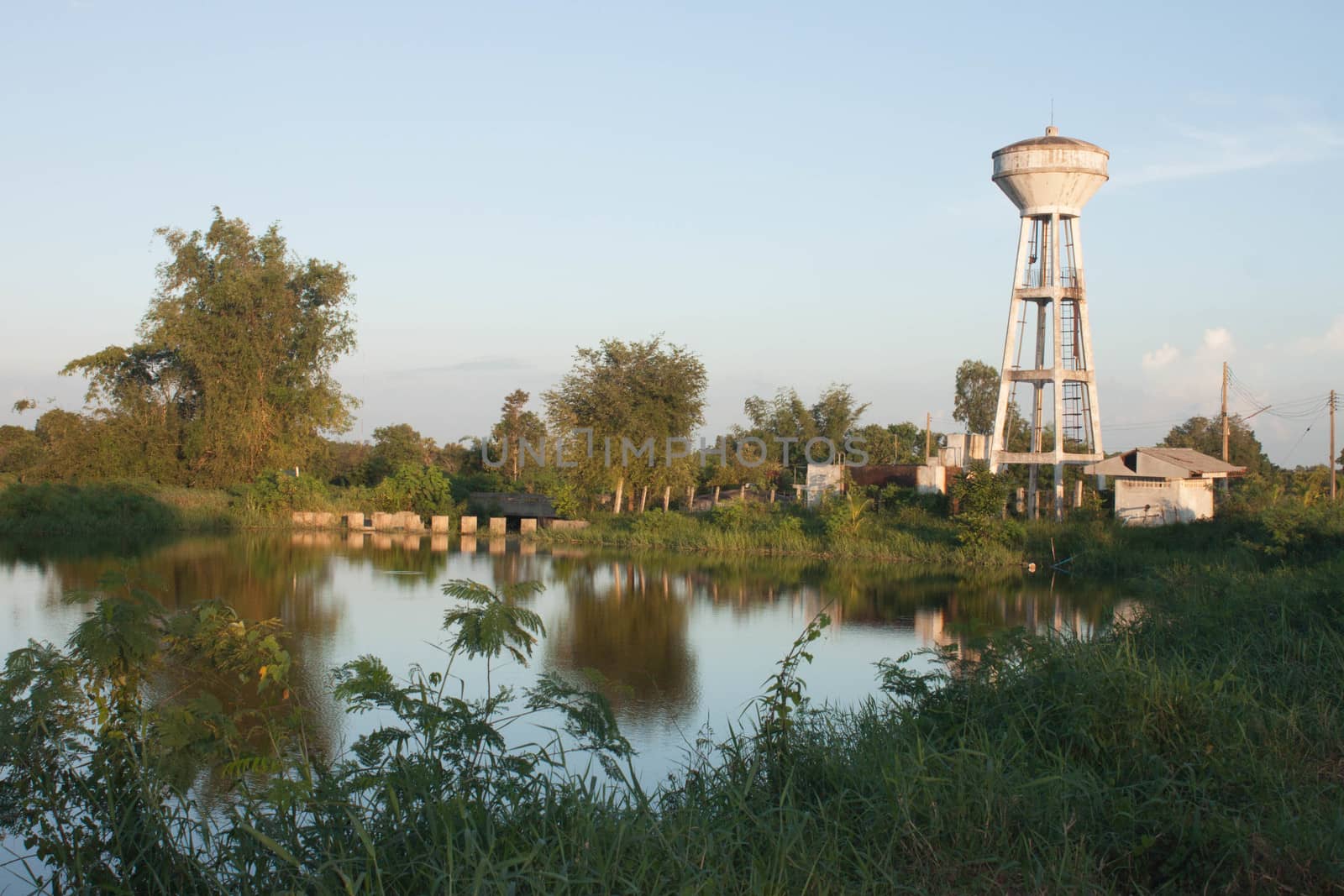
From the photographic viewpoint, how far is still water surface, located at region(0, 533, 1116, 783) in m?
10.7

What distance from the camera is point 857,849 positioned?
487cm

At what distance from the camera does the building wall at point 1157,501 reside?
26734 mm

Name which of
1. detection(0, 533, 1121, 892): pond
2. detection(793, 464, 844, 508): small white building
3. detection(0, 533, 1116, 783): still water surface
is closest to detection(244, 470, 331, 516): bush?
detection(0, 533, 1121, 892): pond

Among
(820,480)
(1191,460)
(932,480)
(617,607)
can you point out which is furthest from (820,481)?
(617,607)

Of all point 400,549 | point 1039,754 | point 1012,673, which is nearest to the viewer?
point 1039,754

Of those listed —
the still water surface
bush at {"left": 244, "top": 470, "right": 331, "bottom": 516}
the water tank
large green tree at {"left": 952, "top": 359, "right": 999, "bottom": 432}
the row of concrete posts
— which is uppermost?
the water tank

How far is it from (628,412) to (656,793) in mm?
27288

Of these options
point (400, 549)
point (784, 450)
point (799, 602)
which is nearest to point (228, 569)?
point (400, 549)

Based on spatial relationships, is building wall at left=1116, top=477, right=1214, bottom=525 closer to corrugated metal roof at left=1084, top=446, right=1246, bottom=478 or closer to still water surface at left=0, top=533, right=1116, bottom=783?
corrugated metal roof at left=1084, top=446, right=1246, bottom=478

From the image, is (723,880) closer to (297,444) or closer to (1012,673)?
(1012,673)

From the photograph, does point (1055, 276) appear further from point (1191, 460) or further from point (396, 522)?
point (396, 522)

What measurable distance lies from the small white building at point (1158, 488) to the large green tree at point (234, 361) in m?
25.1

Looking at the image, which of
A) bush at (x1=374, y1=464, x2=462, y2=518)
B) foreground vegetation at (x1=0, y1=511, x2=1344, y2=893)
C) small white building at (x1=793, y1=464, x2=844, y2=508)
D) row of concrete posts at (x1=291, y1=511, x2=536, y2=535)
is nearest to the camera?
foreground vegetation at (x1=0, y1=511, x2=1344, y2=893)

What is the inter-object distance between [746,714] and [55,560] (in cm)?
1765
